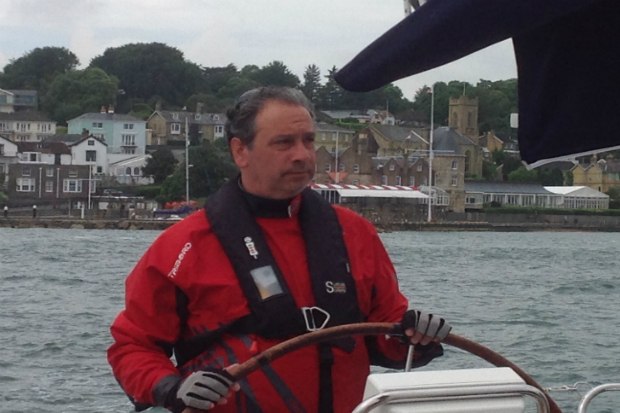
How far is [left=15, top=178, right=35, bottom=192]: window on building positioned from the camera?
9294cm

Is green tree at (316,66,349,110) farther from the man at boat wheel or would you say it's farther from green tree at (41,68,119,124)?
the man at boat wheel

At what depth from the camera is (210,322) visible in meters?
3.07

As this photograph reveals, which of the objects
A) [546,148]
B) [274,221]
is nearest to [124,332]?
[274,221]

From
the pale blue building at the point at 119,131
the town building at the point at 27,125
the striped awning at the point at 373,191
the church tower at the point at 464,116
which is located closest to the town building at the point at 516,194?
the striped awning at the point at 373,191

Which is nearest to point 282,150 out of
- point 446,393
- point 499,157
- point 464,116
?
point 446,393

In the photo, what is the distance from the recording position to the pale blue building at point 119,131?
11519 centimetres

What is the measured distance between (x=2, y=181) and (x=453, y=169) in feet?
135

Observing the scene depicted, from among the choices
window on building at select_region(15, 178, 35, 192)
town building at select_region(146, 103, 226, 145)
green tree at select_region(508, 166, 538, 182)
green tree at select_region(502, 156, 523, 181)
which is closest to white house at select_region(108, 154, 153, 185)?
window on building at select_region(15, 178, 35, 192)

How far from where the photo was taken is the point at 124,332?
3.01 meters

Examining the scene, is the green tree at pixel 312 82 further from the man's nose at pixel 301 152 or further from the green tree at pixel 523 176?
the man's nose at pixel 301 152

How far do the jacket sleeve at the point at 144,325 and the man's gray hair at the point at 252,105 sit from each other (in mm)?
435

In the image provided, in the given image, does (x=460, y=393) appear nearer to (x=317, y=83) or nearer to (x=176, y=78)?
(x=176, y=78)

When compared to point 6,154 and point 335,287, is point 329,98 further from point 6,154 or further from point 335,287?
point 335,287

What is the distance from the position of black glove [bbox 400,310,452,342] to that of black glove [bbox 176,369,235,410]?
560 millimetres
